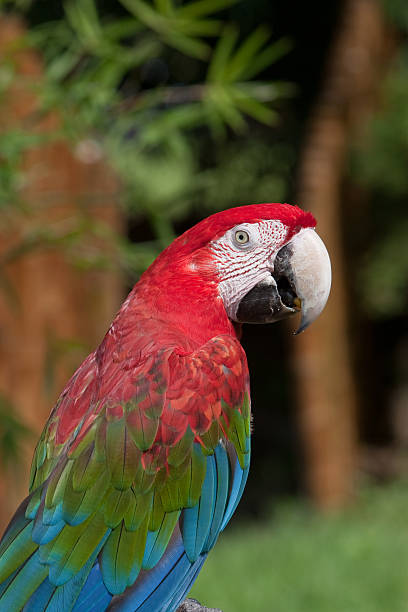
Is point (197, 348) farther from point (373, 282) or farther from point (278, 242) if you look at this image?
point (373, 282)

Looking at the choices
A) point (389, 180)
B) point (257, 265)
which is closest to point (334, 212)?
point (389, 180)

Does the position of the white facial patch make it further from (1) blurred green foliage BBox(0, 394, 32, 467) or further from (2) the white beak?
(1) blurred green foliage BBox(0, 394, 32, 467)

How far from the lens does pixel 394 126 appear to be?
127 inches

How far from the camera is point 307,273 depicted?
957 mm

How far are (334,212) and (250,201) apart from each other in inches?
26.2

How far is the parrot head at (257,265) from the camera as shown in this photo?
96 cm

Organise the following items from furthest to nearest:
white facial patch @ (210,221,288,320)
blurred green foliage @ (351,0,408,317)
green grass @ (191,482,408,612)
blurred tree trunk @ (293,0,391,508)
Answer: blurred tree trunk @ (293,0,391,508), blurred green foliage @ (351,0,408,317), green grass @ (191,482,408,612), white facial patch @ (210,221,288,320)

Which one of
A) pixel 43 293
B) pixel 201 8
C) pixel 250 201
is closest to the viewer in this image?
pixel 201 8

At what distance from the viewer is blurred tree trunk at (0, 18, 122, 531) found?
7.22 feet

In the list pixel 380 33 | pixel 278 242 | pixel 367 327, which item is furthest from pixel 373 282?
pixel 278 242

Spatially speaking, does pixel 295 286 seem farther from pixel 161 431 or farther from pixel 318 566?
pixel 318 566

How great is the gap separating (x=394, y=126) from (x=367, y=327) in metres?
1.02

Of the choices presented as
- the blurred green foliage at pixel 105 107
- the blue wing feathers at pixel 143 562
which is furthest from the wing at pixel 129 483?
the blurred green foliage at pixel 105 107

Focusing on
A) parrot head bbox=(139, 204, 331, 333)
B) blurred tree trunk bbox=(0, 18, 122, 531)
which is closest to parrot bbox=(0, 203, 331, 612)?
parrot head bbox=(139, 204, 331, 333)
